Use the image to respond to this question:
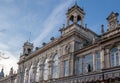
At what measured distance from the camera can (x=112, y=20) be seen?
98.1 feet

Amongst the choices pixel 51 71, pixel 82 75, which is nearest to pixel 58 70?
pixel 51 71

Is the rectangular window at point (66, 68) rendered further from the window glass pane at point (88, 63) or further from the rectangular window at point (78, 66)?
the window glass pane at point (88, 63)

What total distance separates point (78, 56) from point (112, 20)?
8113 millimetres

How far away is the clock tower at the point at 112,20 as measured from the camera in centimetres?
2938

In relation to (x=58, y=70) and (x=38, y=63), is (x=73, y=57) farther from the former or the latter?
(x=38, y=63)

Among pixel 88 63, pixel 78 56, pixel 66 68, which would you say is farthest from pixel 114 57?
pixel 66 68

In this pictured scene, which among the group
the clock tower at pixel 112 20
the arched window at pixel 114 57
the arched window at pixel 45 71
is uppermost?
the clock tower at pixel 112 20

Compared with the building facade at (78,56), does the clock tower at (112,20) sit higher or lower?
higher

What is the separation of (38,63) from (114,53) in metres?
21.4

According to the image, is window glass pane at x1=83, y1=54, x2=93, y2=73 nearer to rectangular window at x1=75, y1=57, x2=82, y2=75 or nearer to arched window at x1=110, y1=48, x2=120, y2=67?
rectangular window at x1=75, y1=57, x2=82, y2=75

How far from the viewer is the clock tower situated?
29.4 meters

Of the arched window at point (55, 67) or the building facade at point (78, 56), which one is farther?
the arched window at point (55, 67)

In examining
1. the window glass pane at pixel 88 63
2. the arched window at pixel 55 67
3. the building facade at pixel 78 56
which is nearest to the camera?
the building facade at pixel 78 56

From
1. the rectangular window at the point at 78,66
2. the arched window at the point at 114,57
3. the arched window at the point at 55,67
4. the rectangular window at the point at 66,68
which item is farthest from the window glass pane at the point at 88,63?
the arched window at the point at 55,67
